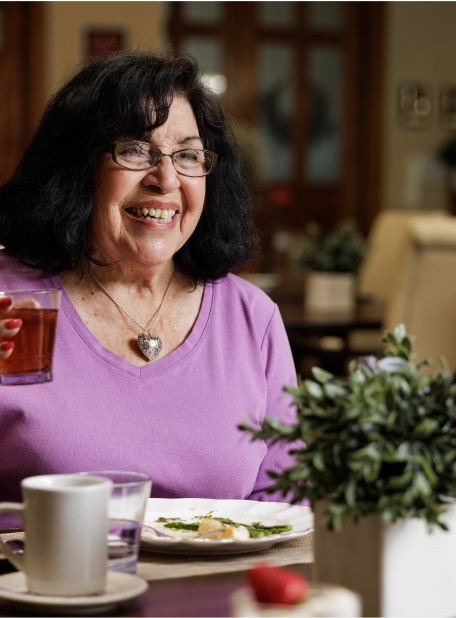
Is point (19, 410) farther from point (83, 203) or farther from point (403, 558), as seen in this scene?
point (403, 558)

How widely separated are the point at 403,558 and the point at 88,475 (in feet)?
1.03

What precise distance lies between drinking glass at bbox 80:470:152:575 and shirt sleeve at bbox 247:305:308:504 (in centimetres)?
59

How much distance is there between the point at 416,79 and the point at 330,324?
5.92 meters

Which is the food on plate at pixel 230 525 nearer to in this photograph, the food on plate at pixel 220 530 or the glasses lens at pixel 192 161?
the food on plate at pixel 220 530

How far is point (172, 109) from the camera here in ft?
5.20

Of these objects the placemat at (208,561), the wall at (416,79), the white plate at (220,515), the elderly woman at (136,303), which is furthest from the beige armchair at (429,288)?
the wall at (416,79)

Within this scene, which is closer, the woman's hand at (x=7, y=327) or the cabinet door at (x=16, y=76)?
the woman's hand at (x=7, y=327)

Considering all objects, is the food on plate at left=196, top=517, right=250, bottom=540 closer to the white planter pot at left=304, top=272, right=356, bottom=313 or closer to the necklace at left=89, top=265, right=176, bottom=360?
the necklace at left=89, top=265, right=176, bottom=360

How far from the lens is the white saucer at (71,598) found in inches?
31.0

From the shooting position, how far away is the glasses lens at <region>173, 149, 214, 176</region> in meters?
1.58

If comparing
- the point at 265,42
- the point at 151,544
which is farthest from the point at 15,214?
the point at 265,42

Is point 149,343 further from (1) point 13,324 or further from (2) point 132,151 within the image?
(1) point 13,324

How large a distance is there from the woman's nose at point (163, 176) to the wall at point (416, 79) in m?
7.00

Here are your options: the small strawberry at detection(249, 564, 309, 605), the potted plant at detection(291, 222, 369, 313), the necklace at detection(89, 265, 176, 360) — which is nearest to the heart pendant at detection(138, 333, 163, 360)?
the necklace at detection(89, 265, 176, 360)
